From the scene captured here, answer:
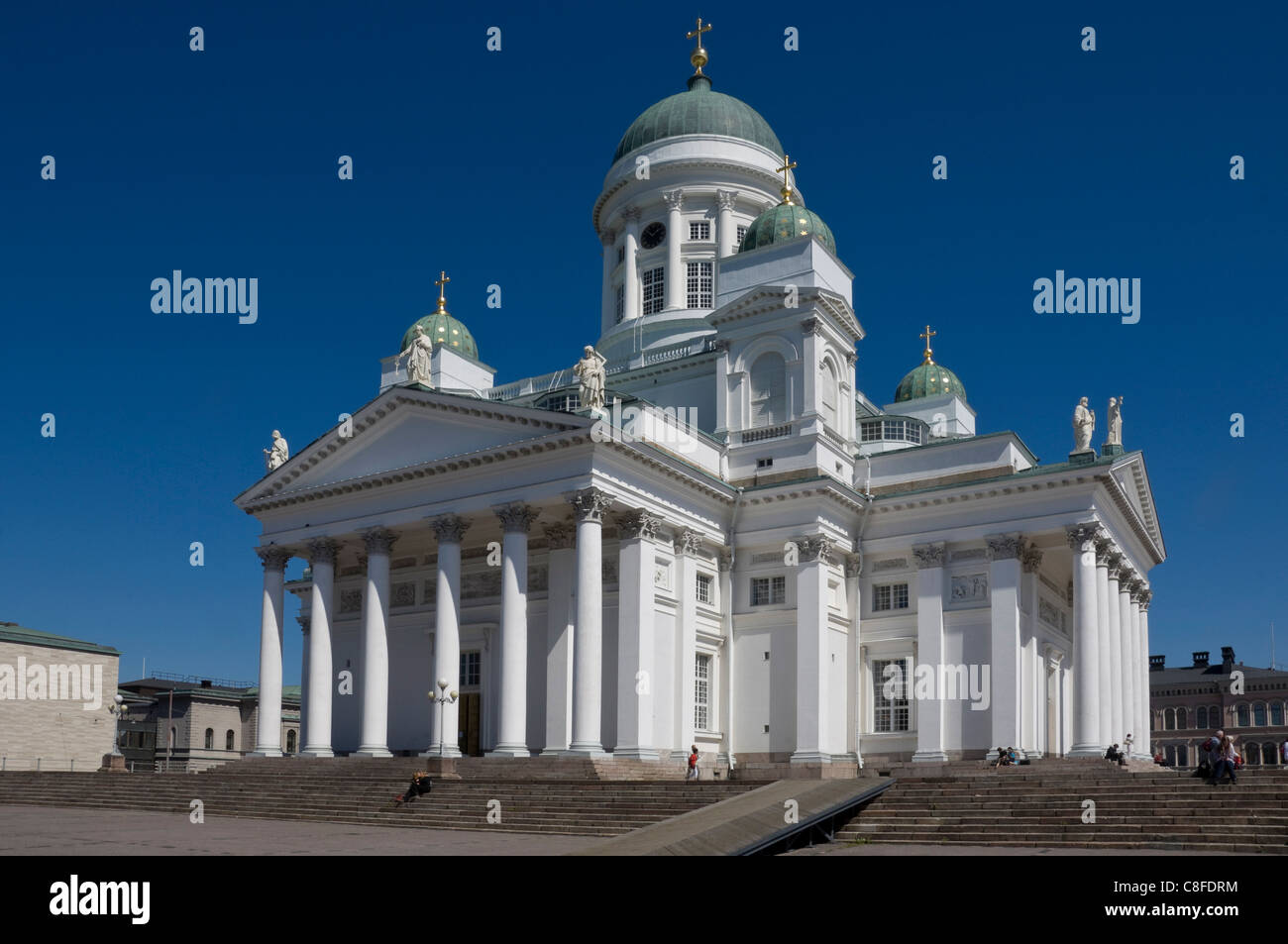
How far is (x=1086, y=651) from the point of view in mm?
37094

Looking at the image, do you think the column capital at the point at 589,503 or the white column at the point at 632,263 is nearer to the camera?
the column capital at the point at 589,503

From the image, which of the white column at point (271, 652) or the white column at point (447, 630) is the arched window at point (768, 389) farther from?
the white column at point (271, 652)

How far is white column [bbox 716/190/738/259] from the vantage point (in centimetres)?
5194

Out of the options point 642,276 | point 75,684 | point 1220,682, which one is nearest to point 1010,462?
point 642,276

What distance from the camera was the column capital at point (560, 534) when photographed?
1535 inches

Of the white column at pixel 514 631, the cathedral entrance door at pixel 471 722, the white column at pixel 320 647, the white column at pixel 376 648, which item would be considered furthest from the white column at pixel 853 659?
the white column at pixel 320 647

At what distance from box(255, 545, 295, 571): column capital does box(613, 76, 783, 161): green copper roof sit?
23.7 m

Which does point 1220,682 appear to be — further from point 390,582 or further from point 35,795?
point 35,795

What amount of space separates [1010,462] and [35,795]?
31341mm

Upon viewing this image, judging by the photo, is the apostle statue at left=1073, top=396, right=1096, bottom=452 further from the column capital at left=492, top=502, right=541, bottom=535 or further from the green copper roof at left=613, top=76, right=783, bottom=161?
the green copper roof at left=613, top=76, right=783, bottom=161

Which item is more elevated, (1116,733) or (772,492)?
(772,492)

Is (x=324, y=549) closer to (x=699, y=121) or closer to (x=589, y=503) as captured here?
(x=589, y=503)

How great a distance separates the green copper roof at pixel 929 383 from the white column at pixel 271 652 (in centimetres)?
2617

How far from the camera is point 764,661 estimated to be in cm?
4072
